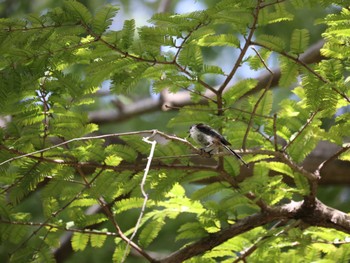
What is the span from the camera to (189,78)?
3.46m

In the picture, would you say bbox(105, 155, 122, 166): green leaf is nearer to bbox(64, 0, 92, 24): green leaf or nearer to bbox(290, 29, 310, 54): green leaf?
bbox(64, 0, 92, 24): green leaf

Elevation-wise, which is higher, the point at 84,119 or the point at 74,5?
the point at 74,5

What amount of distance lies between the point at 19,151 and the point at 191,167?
36.6 inches

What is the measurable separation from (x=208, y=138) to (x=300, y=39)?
0.74 meters

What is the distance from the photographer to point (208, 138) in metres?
3.54

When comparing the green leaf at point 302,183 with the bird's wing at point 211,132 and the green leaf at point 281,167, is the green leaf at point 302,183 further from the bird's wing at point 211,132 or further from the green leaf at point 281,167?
the bird's wing at point 211,132

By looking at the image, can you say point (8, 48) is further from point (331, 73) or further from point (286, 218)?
point (286, 218)

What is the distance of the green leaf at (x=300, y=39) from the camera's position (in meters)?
3.26

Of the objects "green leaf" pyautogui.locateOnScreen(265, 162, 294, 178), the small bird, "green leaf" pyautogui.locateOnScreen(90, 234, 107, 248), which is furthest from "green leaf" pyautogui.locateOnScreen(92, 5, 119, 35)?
"green leaf" pyautogui.locateOnScreen(90, 234, 107, 248)

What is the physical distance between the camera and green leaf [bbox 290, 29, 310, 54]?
3.26 metres

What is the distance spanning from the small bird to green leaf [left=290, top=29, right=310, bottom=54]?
24.5 inches

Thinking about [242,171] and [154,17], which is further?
[242,171]

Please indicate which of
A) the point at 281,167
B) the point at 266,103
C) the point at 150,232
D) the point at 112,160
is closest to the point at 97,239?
the point at 150,232

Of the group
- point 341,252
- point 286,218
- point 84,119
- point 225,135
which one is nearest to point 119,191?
point 84,119
